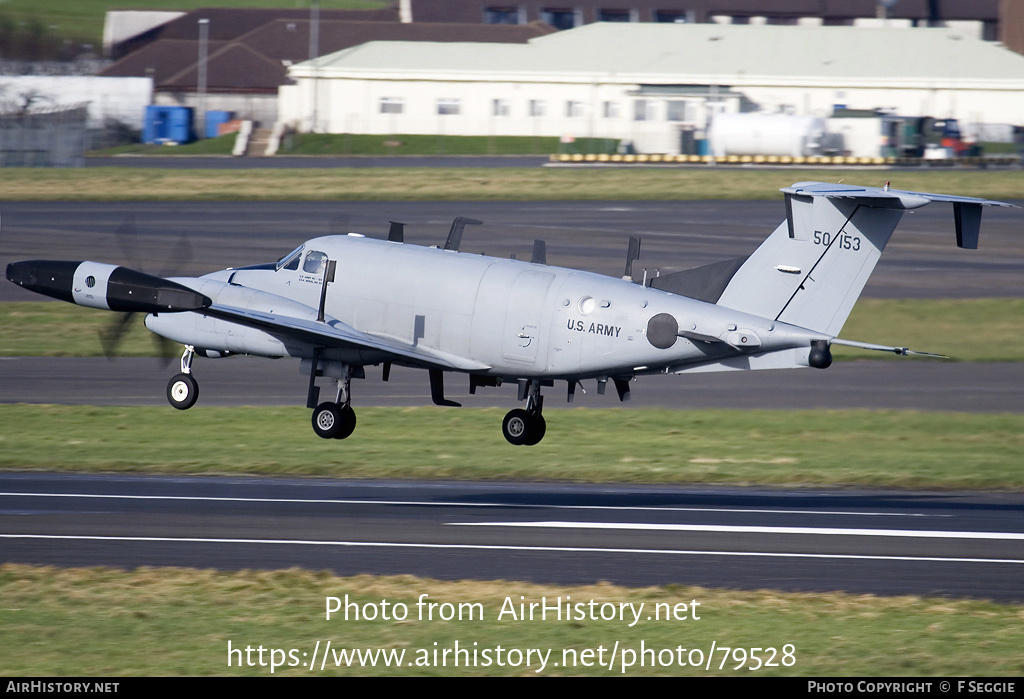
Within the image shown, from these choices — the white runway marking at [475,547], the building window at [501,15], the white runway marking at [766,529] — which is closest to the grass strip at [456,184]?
the white runway marking at [766,529]

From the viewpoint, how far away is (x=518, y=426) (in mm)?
27750

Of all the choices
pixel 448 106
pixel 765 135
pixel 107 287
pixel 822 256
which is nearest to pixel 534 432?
pixel 822 256

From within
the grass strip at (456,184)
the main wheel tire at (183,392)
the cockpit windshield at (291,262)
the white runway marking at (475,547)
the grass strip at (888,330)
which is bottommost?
the white runway marking at (475,547)

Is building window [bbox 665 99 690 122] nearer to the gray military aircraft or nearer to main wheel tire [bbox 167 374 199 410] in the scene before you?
the gray military aircraft

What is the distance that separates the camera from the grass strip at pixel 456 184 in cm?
7962

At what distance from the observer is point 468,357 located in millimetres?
27188

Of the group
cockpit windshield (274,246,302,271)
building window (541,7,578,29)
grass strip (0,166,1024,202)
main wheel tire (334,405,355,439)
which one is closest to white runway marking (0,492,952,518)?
main wheel tire (334,405,355,439)

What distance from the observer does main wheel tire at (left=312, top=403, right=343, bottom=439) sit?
2767cm

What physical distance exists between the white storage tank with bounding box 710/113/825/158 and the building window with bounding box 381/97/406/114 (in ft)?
102

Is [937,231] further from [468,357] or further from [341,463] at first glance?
[468,357]

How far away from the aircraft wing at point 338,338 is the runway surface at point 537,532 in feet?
13.6

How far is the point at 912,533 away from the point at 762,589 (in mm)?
6679

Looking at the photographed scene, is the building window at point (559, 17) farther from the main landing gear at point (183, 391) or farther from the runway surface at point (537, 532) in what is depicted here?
the main landing gear at point (183, 391)

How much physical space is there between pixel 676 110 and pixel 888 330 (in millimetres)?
61544
